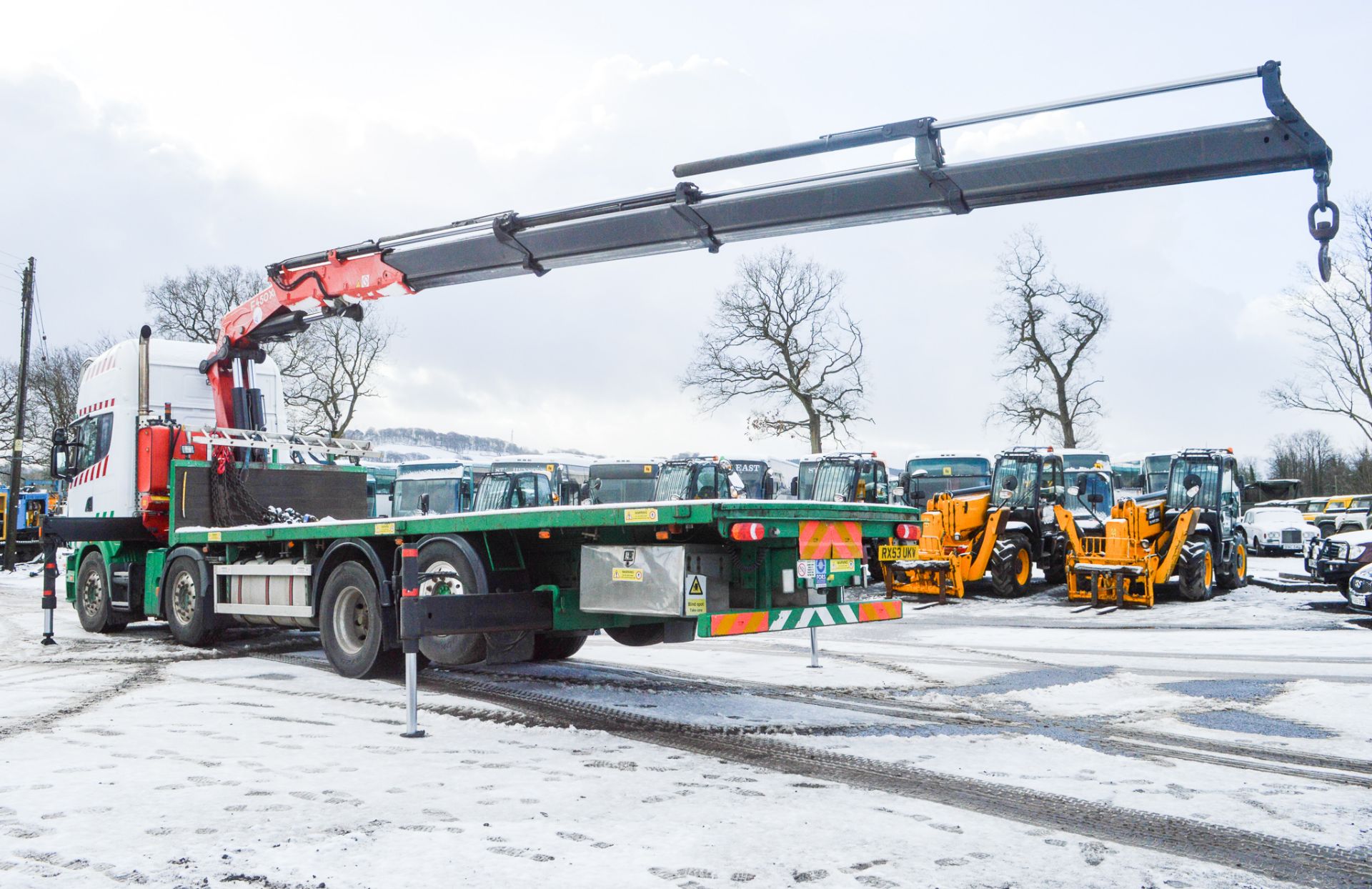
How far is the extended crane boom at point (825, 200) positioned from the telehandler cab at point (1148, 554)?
1048cm

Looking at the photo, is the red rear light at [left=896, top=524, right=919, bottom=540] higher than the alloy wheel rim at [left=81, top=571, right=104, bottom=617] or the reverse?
higher

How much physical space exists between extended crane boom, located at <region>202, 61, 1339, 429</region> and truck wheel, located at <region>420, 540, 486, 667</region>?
3088 millimetres

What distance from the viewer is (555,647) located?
1085cm

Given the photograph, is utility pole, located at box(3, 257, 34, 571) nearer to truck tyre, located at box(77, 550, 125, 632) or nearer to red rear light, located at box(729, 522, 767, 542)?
truck tyre, located at box(77, 550, 125, 632)

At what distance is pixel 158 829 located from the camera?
189 inches

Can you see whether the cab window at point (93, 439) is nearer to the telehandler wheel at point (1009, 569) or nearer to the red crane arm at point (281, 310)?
the red crane arm at point (281, 310)

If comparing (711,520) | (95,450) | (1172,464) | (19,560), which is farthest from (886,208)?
(19,560)

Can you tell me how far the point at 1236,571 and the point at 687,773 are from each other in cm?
1598

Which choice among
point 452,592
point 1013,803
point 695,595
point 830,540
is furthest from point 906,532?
point 452,592

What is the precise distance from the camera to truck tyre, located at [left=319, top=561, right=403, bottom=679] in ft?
30.2

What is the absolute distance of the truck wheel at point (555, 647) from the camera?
10797 mm

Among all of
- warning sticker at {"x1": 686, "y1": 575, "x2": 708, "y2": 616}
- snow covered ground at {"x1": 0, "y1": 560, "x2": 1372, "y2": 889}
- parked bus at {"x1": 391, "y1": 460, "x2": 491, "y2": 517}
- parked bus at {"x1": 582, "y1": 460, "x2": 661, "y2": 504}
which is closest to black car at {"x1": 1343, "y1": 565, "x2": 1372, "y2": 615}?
snow covered ground at {"x1": 0, "y1": 560, "x2": 1372, "y2": 889}

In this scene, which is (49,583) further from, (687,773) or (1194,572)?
(1194,572)

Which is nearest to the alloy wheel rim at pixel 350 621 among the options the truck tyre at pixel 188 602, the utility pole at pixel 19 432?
the truck tyre at pixel 188 602
